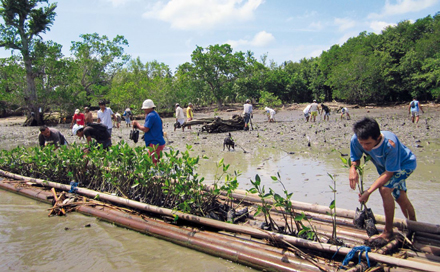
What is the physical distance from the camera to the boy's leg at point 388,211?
3.23 meters

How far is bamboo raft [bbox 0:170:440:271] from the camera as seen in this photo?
300 cm

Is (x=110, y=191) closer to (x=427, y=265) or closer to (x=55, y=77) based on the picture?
(x=427, y=265)

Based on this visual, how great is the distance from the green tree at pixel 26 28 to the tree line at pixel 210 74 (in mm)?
73

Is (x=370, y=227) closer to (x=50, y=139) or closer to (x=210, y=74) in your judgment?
(x=50, y=139)

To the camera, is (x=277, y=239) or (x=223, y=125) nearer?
(x=277, y=239)

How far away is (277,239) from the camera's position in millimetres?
3488

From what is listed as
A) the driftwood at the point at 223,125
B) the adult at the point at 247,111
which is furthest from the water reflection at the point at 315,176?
the driftwood at the point at 223,125

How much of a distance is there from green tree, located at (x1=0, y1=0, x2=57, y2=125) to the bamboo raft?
2653cm

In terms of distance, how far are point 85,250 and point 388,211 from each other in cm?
395

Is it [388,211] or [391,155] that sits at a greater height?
[391,155]

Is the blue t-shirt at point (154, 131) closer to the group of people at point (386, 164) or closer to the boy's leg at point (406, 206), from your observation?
the group of people at point (386, 164)

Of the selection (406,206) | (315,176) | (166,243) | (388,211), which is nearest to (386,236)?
(388,211)

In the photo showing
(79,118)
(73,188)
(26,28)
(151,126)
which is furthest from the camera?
(26,28)

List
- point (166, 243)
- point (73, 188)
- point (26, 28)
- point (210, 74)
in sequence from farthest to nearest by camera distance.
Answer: point (210, 74)
point (26, 28)
point (73, 188)
point (166, 243)
